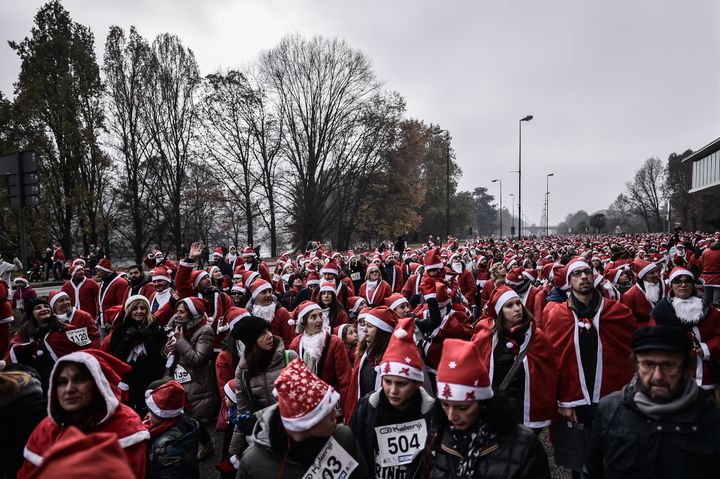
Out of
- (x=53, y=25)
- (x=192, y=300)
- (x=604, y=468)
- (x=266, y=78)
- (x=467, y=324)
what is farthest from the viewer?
(x=266, y=78)

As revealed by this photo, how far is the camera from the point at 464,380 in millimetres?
2371

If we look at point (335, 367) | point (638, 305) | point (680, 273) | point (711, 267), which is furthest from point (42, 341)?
point (711, 267)

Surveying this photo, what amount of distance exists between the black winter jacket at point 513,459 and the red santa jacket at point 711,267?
33.9ft

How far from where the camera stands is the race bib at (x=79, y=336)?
5384 millimetres

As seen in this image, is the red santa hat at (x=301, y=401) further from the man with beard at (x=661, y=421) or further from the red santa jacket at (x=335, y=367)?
the red santa jacket at (x=335, y=367)

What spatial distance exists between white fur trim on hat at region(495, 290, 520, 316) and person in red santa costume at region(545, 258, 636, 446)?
0.73 m

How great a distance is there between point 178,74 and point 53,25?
23.0ft

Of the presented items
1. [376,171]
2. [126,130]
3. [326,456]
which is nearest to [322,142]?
[376,171]

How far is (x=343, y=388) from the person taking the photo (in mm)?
4215

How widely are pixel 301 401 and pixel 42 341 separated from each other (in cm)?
456

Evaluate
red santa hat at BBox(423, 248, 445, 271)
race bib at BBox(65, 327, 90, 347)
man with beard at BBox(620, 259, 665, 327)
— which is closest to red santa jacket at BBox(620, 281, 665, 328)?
man with beard at BBox(620, 259, 665, 327)

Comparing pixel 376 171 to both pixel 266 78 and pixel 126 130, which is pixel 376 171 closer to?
pixel 266 78

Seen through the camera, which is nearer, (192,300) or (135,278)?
(192,300)

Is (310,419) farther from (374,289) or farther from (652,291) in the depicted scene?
(652,291)
